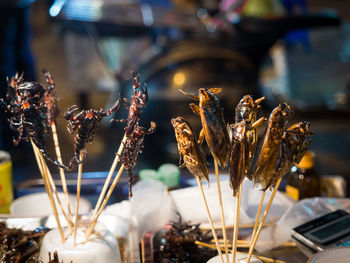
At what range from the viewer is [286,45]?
3.40 metres

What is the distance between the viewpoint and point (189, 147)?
559mm

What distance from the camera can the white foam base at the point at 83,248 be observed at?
612 mm

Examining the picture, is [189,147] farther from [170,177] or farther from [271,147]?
[170,177]

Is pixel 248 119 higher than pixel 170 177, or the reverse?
pixel 248 119

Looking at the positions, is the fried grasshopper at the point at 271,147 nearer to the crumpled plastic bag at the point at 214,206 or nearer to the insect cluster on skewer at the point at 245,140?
the insect cluster on skewer at the point at 245,140

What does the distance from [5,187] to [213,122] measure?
2.16ft

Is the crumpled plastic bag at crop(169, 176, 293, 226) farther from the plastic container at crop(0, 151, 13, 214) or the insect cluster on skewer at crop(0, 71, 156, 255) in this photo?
the plastic container at crop(0, 151, 13, 214)

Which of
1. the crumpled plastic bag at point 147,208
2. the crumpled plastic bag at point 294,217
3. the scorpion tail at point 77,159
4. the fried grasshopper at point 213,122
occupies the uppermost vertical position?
the fried grasshopper at point 213,122

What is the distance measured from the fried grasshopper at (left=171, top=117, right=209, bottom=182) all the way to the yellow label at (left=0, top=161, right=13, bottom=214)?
0.58 meters

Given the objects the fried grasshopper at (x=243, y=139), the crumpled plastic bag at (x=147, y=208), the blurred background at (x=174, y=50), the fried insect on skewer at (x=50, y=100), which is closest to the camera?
the fried grasshopper at (x=243, y=139)

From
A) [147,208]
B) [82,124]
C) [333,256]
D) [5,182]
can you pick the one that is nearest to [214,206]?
[147,208]

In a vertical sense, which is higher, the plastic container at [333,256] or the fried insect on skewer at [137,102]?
the fried insect on skewer at [137,102]

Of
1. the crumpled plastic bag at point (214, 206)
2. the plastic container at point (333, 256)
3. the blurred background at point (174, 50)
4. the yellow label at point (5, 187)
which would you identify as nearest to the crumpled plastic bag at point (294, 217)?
the crumpled plastic bag at point (214, 206)

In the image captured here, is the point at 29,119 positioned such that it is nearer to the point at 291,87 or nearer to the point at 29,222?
the point at 29,222
